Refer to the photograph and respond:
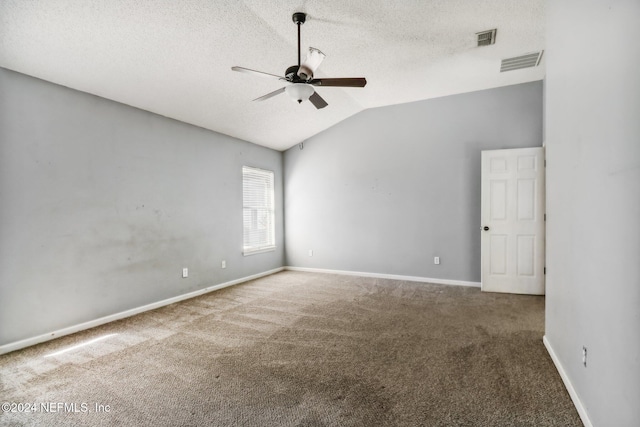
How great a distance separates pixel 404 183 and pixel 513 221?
1.72m

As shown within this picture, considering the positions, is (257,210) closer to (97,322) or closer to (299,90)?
(97,322)

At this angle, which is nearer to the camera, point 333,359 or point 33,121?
point 333,359

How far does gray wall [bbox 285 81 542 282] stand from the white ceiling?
0.57m

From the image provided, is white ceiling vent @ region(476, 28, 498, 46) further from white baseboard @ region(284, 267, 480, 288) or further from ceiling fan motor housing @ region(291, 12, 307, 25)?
white baseboard @ region(284, 267, 480, 288)

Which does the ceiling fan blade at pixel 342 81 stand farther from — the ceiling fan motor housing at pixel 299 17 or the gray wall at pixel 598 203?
the gray wall at pixel 598 203

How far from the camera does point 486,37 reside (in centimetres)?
322

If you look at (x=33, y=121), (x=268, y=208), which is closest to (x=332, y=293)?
(x=268, y=208)

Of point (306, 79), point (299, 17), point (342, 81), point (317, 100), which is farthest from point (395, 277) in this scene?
point (299, 17)

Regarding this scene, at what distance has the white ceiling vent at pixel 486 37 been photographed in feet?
10.3

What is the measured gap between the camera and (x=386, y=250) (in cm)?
542

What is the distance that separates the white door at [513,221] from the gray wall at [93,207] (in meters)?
4.18

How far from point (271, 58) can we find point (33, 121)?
244 cm

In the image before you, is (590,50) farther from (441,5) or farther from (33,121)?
(33,121)

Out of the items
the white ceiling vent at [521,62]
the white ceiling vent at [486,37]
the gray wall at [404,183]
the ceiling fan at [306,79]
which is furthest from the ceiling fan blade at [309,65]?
the gray wall at [404,183]
